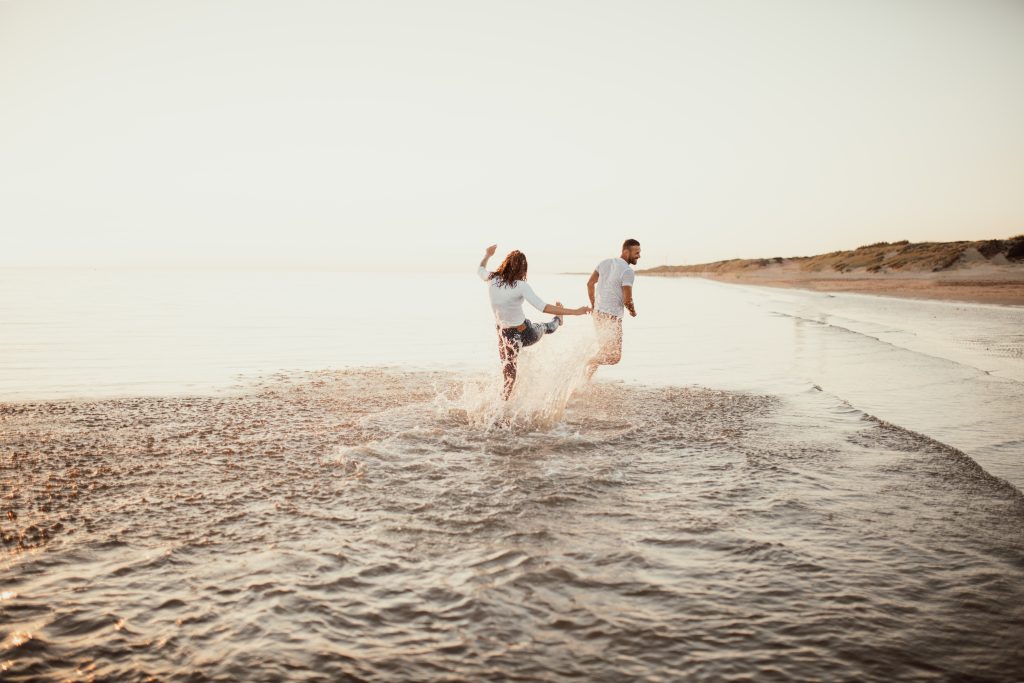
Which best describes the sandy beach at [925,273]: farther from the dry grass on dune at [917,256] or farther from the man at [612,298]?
the man at [612,298]

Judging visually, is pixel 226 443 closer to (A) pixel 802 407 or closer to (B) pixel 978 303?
(A) pixel 802 407

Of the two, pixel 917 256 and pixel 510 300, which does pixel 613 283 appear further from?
pixel 917 256

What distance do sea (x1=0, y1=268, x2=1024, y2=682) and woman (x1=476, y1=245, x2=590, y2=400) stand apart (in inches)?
12.7

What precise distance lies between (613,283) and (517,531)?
22.6ft

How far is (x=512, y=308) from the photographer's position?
922cm

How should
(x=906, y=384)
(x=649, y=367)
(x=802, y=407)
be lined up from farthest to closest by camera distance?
(x=649, y=367) < (x=906, y=384) < (x=802, y=407)

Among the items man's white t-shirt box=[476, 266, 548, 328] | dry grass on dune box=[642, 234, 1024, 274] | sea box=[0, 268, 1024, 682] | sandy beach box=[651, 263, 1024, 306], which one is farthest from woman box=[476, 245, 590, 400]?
dry grass on dune box=[642, 234, 1024, 274]

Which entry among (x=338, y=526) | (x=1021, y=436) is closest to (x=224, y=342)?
(x=338, y=526)

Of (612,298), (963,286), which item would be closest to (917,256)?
(963,286)

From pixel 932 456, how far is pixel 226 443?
8438 mm

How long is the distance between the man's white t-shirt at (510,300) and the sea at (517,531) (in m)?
0.71

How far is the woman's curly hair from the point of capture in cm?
902

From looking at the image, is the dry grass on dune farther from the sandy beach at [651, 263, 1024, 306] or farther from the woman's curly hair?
the woman's curly hair

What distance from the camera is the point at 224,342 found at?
2020 cm
